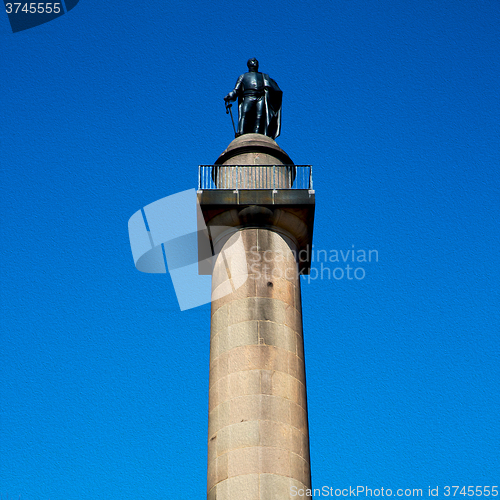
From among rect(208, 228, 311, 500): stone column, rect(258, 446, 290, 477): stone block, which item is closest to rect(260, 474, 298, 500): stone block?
rect(208, 228, 311, 500): stone column

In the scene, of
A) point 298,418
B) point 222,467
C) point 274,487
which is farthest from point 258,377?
point 274,487

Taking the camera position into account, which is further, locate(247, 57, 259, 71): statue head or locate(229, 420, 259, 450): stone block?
locate(247, 57, 259, 71): statue head

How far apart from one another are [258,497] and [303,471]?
1.55 metres

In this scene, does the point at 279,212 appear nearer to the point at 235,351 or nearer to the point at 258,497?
the point at 235,351

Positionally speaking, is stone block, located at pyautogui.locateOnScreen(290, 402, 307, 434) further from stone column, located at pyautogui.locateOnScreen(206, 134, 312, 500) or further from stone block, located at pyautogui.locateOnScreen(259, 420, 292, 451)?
stone block, located at pyautogui.locateOnScreen(259, 420, 292, 451)

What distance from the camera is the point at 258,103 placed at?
2709cm

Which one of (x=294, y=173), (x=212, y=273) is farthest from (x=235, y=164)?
(x=212, y=273)

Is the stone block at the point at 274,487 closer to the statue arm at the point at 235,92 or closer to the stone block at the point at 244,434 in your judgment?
the stone block at the point at 244,434

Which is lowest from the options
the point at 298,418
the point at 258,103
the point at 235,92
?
the point at 298,418

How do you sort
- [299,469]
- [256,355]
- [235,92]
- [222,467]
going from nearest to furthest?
[222,467], [299,469], [256,355], [235,92]

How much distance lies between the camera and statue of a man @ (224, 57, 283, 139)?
88.3 ft

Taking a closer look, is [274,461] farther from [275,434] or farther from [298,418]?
[298,418]

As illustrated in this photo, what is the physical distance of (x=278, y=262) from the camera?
2245 centimetres

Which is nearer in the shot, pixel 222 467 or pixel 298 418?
pixel 222 467
